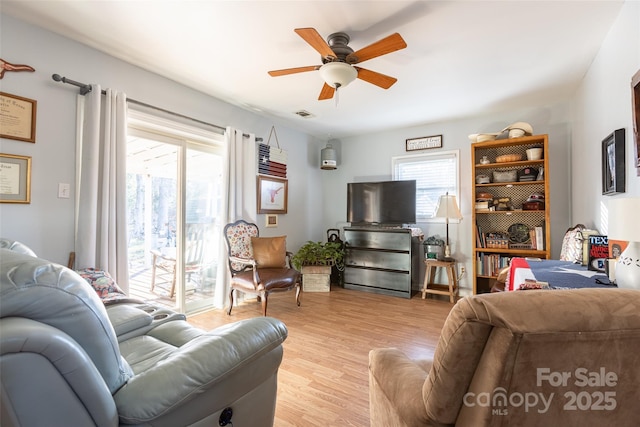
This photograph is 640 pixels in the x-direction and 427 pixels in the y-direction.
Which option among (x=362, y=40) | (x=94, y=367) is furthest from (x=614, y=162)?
(x=94, y=367)

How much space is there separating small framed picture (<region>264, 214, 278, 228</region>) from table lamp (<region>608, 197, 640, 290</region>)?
358 centimetres

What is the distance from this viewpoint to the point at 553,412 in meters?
0.64

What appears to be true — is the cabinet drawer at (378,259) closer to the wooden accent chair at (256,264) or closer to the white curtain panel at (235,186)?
the wooden accent chair at (256,264)

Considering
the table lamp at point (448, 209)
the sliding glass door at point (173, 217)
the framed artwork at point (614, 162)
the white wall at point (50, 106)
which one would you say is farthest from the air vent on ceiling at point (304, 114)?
the framed artwork at point (614, 162)

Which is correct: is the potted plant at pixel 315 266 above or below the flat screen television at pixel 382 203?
below

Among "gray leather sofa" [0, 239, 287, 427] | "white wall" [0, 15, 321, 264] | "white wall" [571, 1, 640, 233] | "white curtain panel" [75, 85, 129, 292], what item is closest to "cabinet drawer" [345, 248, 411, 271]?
"white wall" [571, 1, 640, 233]

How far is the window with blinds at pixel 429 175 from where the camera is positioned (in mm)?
4168

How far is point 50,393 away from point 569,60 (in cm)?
384

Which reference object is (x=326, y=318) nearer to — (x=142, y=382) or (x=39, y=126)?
(x=142, y=382)

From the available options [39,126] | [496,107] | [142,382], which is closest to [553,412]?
[142,382]

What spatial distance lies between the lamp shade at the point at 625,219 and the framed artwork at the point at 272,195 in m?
3.53

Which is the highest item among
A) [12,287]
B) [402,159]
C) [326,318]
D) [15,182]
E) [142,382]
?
[402,159]

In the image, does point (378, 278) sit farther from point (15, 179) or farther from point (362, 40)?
point (15, 179)

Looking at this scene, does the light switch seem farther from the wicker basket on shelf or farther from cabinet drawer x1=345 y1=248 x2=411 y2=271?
the wicker basket on shelf
